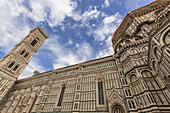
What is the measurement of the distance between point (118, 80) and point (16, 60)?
31.6 metres

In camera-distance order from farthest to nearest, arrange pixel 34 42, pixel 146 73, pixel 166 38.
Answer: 1. pixel 34 42
2. pixel 146 73
3. pixel 166 38

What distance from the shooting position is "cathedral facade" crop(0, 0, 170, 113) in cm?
854

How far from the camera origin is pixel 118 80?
13.7m

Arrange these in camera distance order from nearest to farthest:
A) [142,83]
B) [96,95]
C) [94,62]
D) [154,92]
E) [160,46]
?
[160,46]
[154,92]
[142,83]
[96,95]
[94,62]

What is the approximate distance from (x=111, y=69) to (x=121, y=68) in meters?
1.91

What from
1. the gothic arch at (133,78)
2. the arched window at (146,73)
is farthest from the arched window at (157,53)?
the gothic arch at (133,78)

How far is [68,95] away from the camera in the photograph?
16.0m

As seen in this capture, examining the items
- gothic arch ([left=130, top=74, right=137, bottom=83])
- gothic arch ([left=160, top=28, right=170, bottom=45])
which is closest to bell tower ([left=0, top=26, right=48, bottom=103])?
gothic arch ([left=130, top=74, right=137, bottom=83])

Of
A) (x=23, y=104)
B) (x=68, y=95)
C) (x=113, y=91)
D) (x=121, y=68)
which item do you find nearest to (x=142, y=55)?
(x=121, y=68)

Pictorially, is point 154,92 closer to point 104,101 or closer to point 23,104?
point 104,101

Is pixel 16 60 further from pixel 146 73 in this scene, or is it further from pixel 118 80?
pixel 146 73

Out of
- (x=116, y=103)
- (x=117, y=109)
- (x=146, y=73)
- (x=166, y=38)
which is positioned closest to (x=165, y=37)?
(x=166, y=38)

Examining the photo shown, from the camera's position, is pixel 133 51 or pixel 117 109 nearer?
pixel 117 109

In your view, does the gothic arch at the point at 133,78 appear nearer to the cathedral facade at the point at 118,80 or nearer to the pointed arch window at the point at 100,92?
the cathedral facade at the point at 118,80
